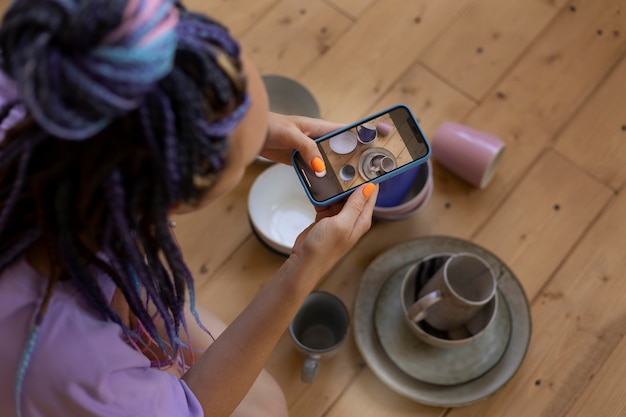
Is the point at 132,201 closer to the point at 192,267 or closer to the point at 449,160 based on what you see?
the point at 192,267

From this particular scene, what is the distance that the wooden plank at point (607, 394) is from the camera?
0.99m

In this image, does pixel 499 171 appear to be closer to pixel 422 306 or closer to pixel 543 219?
pixel 543 219

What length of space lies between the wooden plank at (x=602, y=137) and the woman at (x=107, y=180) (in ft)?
2.51

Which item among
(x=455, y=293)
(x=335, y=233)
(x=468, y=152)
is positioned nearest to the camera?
(x=335, y=233)

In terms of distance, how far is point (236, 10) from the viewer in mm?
1306

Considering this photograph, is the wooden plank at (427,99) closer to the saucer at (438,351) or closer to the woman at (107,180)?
the saucer at (438,351)

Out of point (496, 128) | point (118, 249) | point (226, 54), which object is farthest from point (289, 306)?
point (496, 128)

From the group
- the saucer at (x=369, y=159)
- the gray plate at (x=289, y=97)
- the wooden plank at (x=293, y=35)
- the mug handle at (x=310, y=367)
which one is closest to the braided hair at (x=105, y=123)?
the saucer at (x=369, y=159)

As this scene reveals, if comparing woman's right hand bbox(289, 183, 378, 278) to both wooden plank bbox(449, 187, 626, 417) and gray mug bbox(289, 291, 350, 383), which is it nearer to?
gray mug bbox(289, 291, 350, 383)

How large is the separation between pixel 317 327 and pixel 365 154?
0.34 meters

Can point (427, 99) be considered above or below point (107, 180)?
below

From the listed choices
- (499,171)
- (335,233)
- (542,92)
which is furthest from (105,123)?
(542,92)

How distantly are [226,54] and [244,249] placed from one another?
65 centimetres

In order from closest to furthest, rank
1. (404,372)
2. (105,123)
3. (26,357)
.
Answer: (105,123) → (26,357) → (404,372)
